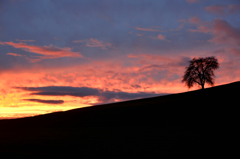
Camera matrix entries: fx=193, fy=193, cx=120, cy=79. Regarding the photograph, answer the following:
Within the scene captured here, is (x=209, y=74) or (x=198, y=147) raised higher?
(x=209, y=74)

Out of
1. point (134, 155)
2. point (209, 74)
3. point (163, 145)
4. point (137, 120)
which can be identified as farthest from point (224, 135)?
point (209, 74)

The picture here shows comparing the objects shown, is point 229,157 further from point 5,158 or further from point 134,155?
point 5,158

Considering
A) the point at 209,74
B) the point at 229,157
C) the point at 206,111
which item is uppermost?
the point at 209,74

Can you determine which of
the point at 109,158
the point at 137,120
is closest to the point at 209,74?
the point at 137,120

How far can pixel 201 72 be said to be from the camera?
52094mm

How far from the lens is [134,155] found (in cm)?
976

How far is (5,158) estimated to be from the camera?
962cm

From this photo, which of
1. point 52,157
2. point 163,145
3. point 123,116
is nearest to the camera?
point 52,157

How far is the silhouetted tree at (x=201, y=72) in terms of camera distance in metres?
51.4

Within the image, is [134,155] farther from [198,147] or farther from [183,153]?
[198,147]

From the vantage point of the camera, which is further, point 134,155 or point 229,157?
point 134,155

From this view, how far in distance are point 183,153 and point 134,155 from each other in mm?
2538

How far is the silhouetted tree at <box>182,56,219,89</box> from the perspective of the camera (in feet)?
169

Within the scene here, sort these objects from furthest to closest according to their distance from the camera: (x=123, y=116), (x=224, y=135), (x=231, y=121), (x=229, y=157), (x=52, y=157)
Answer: (x=123, y=116)
(x=231, y=121)
(x=224, y=135)
(x=52, y=157)
(x=229, y=157)
